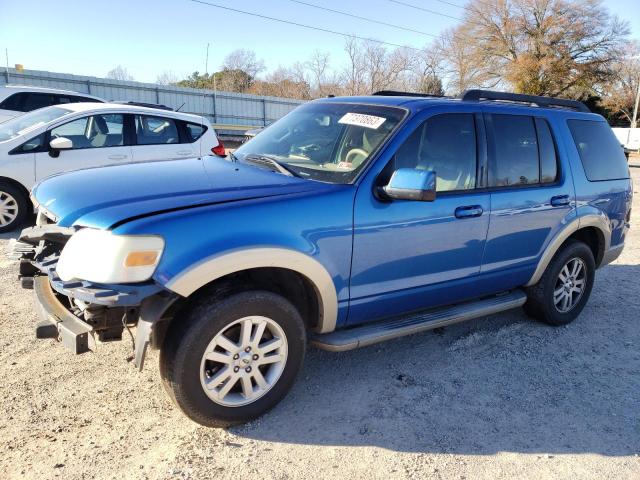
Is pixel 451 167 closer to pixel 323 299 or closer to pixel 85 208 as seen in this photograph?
pixel 323 299

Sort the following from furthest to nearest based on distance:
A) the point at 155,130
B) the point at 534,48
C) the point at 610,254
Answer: the point at 534,48 → the point at 155,130 → the point at 610,254

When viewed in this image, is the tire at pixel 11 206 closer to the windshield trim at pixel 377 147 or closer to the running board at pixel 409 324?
the windshield trim at pixel 377 147

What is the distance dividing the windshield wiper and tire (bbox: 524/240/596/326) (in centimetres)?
251

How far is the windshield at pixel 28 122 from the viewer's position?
7.14 meters

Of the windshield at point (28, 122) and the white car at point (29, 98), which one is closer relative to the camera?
the windshield at point (28, 122)

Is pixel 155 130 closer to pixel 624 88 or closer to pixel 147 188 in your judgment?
pixel 147 188

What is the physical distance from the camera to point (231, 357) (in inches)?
113

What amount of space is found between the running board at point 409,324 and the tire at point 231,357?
0.24m

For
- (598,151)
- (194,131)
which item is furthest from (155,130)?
(598,151)

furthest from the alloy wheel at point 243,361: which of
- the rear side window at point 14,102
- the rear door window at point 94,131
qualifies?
the rear side window at point 14,102

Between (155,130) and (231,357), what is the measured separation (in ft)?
18.9

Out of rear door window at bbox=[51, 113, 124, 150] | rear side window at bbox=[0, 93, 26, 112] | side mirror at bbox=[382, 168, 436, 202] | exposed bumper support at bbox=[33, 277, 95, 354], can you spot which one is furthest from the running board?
rear side window at bbox=[0, 93, 26, 112]

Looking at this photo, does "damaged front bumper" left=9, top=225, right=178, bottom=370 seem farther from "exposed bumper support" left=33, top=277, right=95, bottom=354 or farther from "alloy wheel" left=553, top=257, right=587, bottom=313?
"alloy wheel" left=553, top=257, right=587, bottom=313

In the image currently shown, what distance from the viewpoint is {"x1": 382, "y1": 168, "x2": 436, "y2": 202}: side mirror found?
10.0 ft
